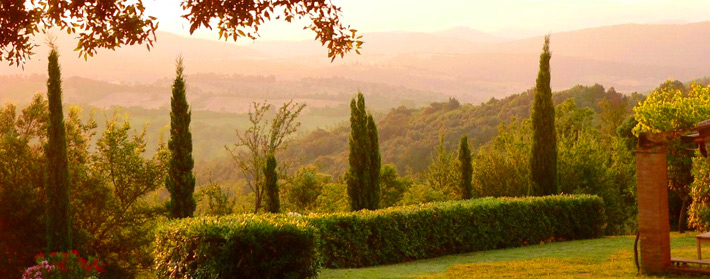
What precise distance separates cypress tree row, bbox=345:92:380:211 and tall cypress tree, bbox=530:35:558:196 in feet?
21.9

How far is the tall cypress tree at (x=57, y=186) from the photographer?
698 inches

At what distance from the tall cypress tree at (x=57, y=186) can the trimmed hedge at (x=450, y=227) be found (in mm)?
6533

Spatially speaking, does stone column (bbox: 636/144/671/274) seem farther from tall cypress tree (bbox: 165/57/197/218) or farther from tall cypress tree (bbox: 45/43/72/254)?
tall cypress tree (bbox: 45/43/72/254)

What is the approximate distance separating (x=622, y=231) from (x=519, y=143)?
236 inches

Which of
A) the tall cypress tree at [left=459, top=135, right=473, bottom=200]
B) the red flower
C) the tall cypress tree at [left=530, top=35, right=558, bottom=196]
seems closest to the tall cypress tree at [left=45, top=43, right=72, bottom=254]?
the red flower

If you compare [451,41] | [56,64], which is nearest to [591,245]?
[56,64]

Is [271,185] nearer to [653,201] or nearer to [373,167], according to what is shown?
[373,167]

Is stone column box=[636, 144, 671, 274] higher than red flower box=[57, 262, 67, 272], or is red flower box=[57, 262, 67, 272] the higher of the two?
stone column box=[636, 144, 671, 274]

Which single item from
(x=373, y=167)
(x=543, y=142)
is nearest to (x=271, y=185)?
(x=373, y=167)

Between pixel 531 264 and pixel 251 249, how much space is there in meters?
6.77

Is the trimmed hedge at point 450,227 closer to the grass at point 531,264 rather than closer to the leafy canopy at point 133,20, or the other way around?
the grass at point 531,264

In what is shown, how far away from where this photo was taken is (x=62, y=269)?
14000 mm

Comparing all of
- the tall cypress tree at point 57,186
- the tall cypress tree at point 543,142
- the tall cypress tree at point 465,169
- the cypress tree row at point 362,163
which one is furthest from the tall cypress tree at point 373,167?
the tall cypress tree at point 57,186

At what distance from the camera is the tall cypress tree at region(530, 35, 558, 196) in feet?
86.3
